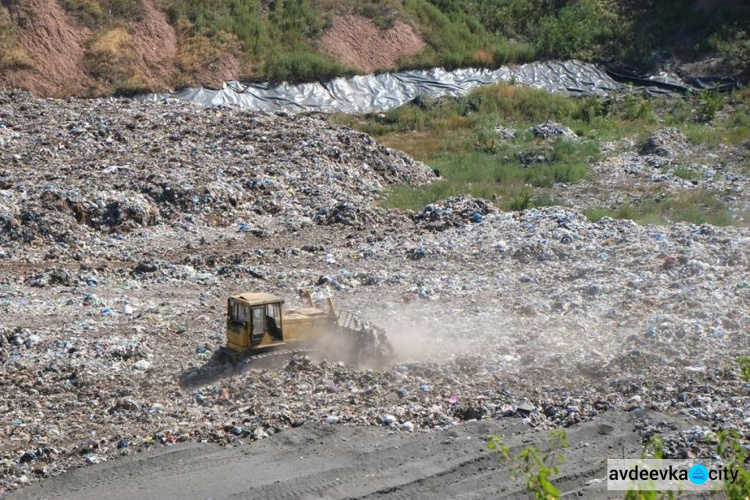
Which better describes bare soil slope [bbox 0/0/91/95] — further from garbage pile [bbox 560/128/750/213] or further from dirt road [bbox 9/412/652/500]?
dirt road [bbox 9/412/652/500]

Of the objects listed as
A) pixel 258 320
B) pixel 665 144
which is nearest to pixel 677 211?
pixel 665 144

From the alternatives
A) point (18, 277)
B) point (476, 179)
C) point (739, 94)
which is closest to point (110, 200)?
point (18, 277)

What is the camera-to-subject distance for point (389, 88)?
28344 millimetres

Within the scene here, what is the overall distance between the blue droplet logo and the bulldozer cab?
14.7 feet

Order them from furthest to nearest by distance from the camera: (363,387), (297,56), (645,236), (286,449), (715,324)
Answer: (297,56) → (645,236) → (715,324) → (363,387) → (286,449)

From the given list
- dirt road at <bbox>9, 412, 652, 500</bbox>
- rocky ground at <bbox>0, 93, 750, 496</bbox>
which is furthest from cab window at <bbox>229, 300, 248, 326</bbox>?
dirt road at <bbox>9, 412, 652, 500</bbox>

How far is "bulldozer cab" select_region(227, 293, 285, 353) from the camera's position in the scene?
10.9 meters

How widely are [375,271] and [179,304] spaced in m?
2.98

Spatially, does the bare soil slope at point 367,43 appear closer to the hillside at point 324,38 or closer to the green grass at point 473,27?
the hillside at point 324,38

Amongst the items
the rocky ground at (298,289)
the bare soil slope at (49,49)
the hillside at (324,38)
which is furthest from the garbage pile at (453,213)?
the bare soil slope at (49,49)

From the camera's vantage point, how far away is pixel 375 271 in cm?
1512

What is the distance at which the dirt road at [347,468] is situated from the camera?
8.73 metres

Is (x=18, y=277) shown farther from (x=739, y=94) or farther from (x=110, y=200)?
(x=739, y=94)

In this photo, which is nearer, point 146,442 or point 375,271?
point 146,442
